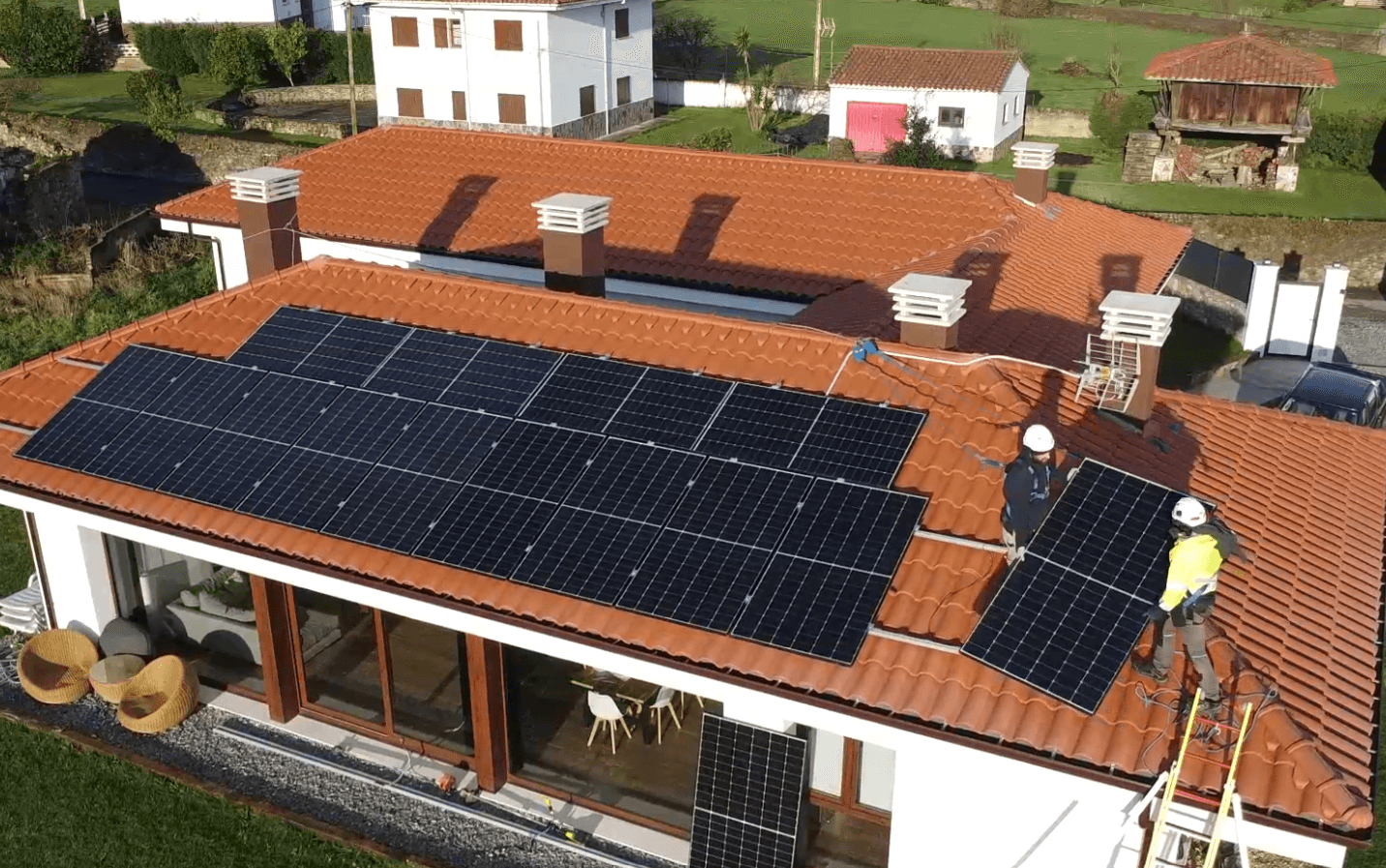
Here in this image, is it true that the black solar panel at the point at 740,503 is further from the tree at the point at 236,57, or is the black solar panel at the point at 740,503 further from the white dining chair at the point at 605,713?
the tree at the point at 236,57

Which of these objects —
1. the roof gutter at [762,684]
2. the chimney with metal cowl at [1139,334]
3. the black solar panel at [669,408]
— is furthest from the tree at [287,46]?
the chimney with metal cowl at [1139,334]

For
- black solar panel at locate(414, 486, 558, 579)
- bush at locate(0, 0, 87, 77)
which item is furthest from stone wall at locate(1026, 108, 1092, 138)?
bush at locate(0, 0, 87, 77)

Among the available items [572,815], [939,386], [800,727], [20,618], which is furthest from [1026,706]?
[20,618]

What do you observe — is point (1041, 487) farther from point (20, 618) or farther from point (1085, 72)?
point (1085, 72)

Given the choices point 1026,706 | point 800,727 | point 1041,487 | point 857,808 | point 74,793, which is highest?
point 1041,487

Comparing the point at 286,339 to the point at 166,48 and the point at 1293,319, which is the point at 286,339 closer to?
the point at 1293,319

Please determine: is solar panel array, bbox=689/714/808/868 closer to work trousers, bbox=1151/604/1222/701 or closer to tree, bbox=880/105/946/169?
work trousers, bbox=1151/604/1222/701
